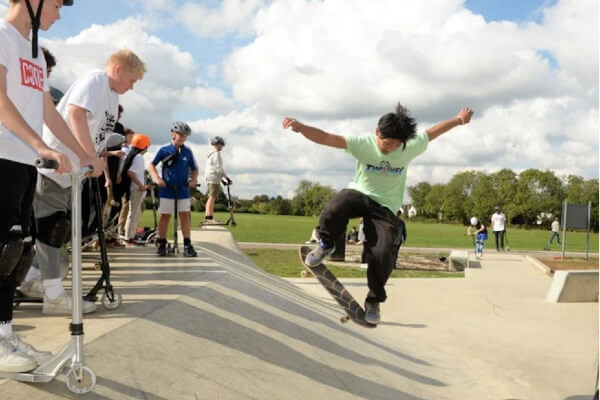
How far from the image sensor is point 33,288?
461 cm

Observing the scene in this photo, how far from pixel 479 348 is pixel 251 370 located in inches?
178

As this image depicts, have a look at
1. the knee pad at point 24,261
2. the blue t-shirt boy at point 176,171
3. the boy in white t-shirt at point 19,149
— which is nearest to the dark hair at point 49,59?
the blue t-shirt boy at point 176,171

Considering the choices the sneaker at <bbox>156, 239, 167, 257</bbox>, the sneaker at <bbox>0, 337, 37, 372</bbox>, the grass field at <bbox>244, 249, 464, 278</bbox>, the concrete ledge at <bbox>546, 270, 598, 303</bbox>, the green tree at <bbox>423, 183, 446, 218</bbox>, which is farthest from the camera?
the green tree at <bbox>423, 183, 446, 218</bbox>

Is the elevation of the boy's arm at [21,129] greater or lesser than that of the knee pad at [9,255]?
greater

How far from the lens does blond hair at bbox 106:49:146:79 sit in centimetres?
405

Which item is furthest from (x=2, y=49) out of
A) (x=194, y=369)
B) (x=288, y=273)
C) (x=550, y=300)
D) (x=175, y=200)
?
(x=288, y=273)

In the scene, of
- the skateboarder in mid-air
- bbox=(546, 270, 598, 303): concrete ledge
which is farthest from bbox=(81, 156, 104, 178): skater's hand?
bbox=(546, 270, 598, 303): concrete ledge

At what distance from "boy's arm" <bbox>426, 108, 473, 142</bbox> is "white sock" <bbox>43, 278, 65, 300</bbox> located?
11.7 feet

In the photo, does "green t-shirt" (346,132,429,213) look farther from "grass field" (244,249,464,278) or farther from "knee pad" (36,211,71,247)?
"grass field" (244,249,464,278)

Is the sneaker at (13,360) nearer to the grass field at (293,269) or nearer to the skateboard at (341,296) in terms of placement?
the skateboard at (341,296)

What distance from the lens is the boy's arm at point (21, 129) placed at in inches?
98.3

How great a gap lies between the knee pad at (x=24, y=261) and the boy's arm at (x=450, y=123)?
354 centimetres

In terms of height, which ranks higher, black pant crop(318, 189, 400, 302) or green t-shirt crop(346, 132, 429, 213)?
green t-shirt crop(346, 132, 429, 213)

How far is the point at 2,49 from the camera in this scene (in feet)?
8.45
